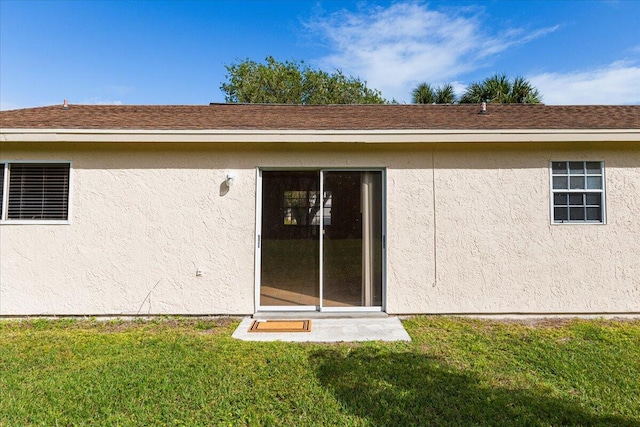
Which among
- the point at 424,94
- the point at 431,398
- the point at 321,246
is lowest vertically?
the point at 431,398

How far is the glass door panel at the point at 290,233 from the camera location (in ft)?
20.1

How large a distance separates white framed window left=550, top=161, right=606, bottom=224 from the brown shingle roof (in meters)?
0.71

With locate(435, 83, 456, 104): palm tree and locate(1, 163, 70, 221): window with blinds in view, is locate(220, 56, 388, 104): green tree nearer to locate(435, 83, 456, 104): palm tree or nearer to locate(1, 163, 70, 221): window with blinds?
locate(435, 83, 456, 104): palm tree

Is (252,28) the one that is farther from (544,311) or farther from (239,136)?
(544,311)

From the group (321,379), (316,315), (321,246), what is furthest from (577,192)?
(321,379)

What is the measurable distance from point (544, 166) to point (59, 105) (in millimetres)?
10706

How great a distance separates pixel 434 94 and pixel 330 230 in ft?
52.4

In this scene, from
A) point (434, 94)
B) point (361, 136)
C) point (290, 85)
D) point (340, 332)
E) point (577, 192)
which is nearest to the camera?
point (340, 332)

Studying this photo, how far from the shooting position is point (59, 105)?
26.7 ft

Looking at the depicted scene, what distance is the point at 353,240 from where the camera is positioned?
239 inches

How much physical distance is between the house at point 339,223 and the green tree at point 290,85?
23.7 meters

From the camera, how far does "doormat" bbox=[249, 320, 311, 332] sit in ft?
17.2

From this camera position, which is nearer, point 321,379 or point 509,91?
point 321,379

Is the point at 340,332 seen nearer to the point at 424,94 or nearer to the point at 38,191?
the point at 38,191
